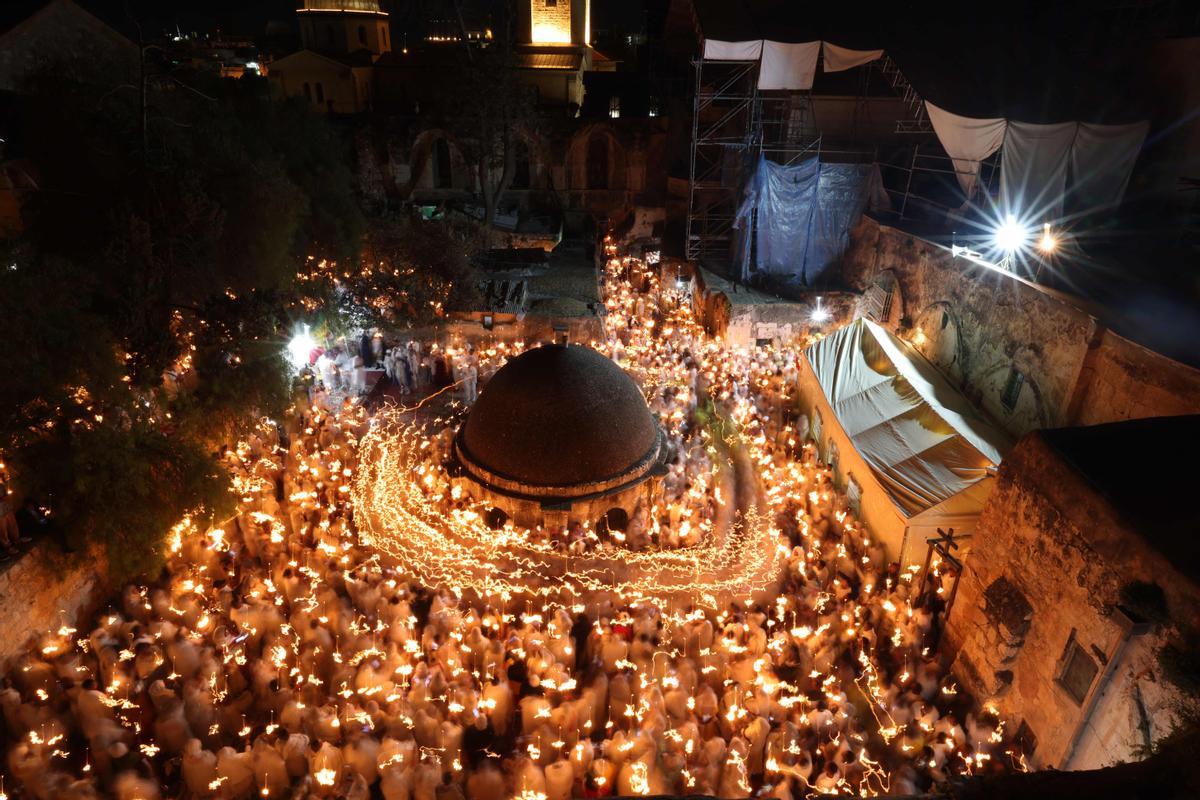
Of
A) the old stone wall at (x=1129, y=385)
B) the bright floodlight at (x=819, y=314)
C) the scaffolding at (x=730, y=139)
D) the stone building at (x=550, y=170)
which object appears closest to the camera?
the old stone wall at (x=1129, y=385)

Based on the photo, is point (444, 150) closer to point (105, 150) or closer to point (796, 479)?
point (105, 150)

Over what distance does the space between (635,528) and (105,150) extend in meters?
11.6

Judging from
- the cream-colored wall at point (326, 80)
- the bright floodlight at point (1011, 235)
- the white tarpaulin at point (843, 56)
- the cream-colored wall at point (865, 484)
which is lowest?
Result: the cream-colored wall at point (865, 484)

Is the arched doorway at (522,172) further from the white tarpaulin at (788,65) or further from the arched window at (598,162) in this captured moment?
the white tarpaulin at (788,65)

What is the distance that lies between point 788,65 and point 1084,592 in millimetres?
17804

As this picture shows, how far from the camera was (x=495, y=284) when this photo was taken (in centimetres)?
2117

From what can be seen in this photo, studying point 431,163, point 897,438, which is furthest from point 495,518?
point 431,163

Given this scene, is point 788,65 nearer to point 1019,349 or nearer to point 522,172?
point 1019,349

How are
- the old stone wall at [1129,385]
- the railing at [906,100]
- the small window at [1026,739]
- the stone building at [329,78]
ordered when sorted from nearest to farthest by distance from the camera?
the small window at [1026,739]
the old stone wall at [1129,385]
the railing at [906,100]
the stone building at [329,78]

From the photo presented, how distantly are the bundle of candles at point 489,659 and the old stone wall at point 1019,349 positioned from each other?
4.01 meters

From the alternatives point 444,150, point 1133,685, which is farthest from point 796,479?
point 444,150

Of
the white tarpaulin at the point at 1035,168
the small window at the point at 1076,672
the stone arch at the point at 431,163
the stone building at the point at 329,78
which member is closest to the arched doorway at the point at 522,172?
the stone arch at the point at 431,163

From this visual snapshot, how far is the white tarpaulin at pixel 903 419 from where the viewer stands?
423 inches

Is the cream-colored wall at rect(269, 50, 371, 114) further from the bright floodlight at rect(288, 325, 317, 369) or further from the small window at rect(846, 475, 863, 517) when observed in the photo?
the small window at rect(846, 475, 863, 517)
